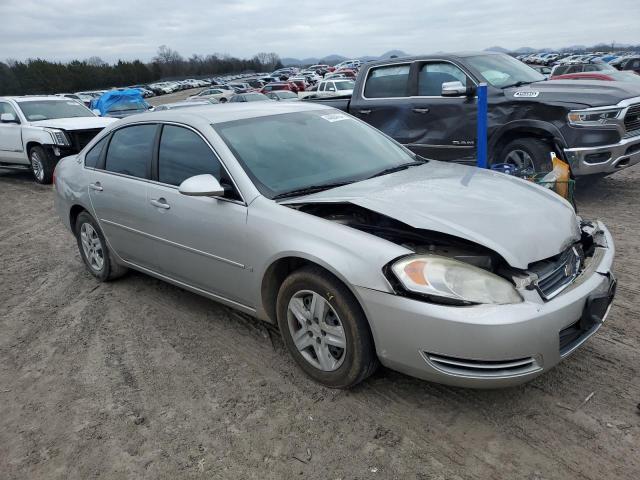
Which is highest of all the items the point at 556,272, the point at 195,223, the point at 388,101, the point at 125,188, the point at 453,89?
the point at 453,89

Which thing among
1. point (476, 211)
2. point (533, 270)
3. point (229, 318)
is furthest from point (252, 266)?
point (533, 270)

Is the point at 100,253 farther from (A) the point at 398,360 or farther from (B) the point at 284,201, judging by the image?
(A) the point at 398,360

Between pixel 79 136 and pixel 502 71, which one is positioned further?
pixel 79 136

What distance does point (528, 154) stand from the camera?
21.9 feet

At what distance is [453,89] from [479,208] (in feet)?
12.7

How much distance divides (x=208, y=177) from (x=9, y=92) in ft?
226

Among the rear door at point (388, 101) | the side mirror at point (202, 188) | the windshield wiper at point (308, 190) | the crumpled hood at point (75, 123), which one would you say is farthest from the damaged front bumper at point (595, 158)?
the crumpled hood at point (75, 123)

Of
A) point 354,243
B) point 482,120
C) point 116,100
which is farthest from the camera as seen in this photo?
point 116,100

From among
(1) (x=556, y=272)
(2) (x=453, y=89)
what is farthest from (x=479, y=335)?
(2) (x=453, y=89)

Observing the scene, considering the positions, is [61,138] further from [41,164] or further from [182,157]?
[182,157]

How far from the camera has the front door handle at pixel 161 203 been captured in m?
3.92

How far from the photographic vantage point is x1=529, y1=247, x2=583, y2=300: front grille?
274 cm

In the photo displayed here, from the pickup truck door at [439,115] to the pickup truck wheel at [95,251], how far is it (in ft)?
14.3

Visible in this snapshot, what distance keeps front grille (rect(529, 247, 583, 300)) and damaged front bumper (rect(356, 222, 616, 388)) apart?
0.04 m
